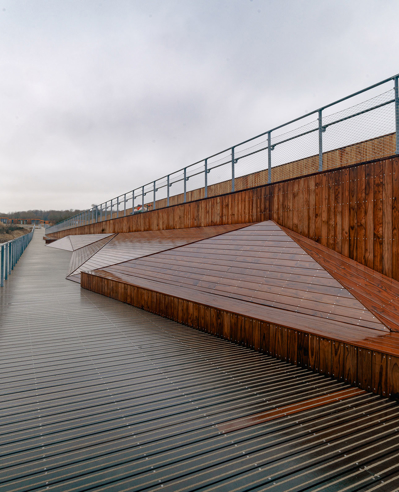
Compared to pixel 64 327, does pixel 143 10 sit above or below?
above

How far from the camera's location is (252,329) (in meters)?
4.31

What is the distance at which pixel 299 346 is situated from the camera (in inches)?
146

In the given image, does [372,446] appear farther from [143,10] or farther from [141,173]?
[141,173]

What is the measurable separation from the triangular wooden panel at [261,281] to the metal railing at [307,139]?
2115 millimetres

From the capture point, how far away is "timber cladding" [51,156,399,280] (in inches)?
200

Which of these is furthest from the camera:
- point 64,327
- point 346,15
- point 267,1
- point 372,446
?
point 346,15

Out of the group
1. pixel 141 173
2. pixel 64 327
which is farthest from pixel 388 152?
pixel 141 173

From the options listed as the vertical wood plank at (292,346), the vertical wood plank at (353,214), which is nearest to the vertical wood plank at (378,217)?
the vertical wood plank at (353,214)

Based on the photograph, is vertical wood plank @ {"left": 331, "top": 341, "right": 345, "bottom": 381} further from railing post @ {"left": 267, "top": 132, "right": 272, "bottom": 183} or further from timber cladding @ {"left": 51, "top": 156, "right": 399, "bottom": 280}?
railing post @ {"left": 267, "top": 132, "right": 272, "bottom": 183}

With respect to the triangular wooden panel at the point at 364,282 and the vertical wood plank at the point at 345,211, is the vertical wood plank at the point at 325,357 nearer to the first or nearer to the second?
the triangular wooden panel at the point at 364,282

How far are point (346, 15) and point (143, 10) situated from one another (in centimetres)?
746

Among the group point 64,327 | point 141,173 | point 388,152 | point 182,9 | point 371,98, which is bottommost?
point 64,327

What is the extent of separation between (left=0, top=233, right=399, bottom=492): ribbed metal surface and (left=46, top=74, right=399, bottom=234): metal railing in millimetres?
4523

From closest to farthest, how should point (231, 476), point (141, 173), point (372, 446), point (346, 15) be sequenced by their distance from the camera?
point (231, 476) → point (372, 446) → point (346, 15) → point (141, 173)
